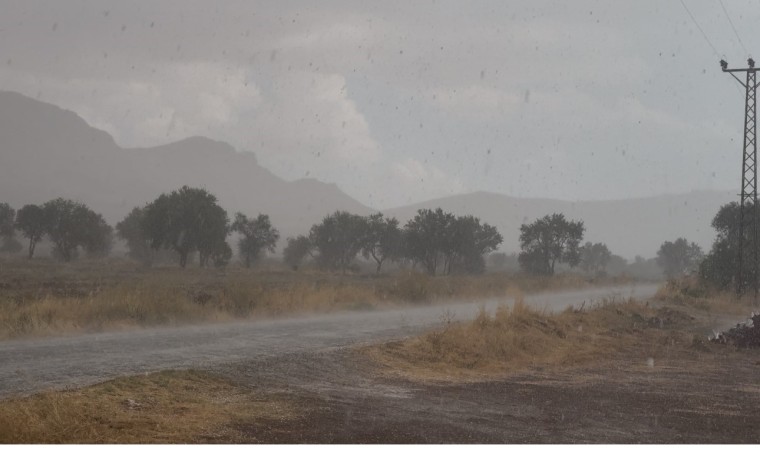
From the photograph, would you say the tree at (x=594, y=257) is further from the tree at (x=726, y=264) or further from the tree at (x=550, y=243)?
the tree at (x=726, y=264)

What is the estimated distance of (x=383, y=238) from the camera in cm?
8731

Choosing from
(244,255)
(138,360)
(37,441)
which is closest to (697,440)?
(37,441)

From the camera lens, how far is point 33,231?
7619cm

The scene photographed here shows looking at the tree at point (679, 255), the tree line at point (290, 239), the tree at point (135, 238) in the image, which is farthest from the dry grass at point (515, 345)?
the tree at point (679, 255)

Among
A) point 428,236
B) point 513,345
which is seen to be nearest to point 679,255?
point 428,236

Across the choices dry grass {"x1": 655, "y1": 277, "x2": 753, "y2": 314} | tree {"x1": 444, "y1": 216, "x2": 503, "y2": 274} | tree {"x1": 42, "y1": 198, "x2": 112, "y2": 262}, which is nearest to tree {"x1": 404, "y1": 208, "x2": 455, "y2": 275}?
tree {"x1": 444, "y1": 216, "x2": 503, "y2": 274}

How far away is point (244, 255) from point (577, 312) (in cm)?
6987

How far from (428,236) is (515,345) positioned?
60567mm

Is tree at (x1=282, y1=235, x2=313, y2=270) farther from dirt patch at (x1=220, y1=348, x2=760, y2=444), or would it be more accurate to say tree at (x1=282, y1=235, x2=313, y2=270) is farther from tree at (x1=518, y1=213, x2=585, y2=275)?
dirt patch at (x1=220, y1=348, x2=760, y2=444)

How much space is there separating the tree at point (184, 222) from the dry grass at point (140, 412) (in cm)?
5415

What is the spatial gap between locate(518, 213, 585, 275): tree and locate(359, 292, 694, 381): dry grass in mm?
66422

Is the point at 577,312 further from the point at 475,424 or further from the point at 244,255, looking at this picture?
the point at 244,255

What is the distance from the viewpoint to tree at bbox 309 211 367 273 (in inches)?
3529

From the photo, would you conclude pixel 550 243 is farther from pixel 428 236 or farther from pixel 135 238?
pixel 135 238
